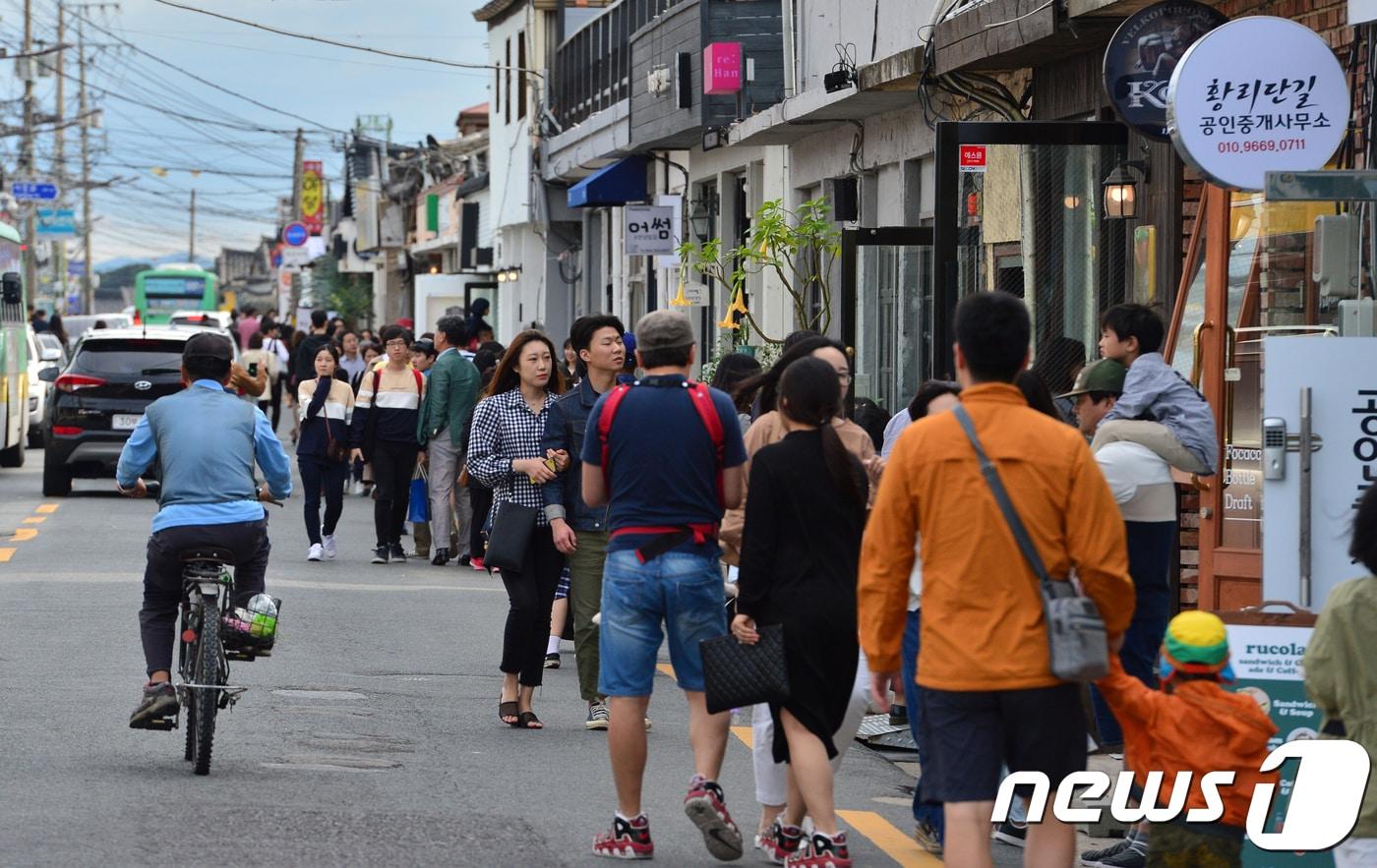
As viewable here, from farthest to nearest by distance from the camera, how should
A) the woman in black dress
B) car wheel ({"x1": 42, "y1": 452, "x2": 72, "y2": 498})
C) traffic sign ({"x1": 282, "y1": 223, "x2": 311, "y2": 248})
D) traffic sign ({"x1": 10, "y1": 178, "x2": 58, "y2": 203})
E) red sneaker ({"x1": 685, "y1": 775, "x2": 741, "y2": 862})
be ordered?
1. traffic sign ({"x1": 282, "y1": 223, "x2": 311, "y2": 248})
2. traffic sign ({"x1": 10, "y1": 178, "x2": 58, "y2": 203})
3. car wheel ({"x1": 42, "y1": 452, "x2": 72, "y2": 498})
4. red sneaker ({"x1": 685, "y1": 775, "x2": 741, "y2": 862})
5. the woman in black dress

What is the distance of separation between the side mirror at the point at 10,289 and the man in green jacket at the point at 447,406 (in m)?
13.3

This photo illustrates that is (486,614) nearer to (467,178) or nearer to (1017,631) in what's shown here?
(1017,631)

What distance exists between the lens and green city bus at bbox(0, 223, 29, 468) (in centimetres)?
2856

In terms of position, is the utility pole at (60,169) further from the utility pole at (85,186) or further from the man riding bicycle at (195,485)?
the man riding bicycle at (195,485)

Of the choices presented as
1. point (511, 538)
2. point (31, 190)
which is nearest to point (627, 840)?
point (511, 538)

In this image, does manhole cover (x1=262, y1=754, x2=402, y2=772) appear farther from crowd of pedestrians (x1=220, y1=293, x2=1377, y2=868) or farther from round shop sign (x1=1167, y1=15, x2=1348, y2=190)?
round shop sign (x1=1167, y1=15, x2=1348, y2=190)

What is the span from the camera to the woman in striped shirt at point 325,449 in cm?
1869

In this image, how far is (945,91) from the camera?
1758 centimetres

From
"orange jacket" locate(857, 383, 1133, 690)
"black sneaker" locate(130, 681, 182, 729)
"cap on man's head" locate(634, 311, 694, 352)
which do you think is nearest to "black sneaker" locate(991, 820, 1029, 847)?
"cap on man's head" locate(634, 311, 694, 352)

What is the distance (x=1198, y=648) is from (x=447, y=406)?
39.9ft

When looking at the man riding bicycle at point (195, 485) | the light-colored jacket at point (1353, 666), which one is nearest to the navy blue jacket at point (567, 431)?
the man riding bicycle at point (195, 485)

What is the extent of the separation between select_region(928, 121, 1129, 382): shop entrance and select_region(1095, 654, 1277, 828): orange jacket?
6597 mm

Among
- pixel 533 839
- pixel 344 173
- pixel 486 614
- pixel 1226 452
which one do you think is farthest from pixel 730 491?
pixel 344 173

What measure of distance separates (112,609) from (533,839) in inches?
292
